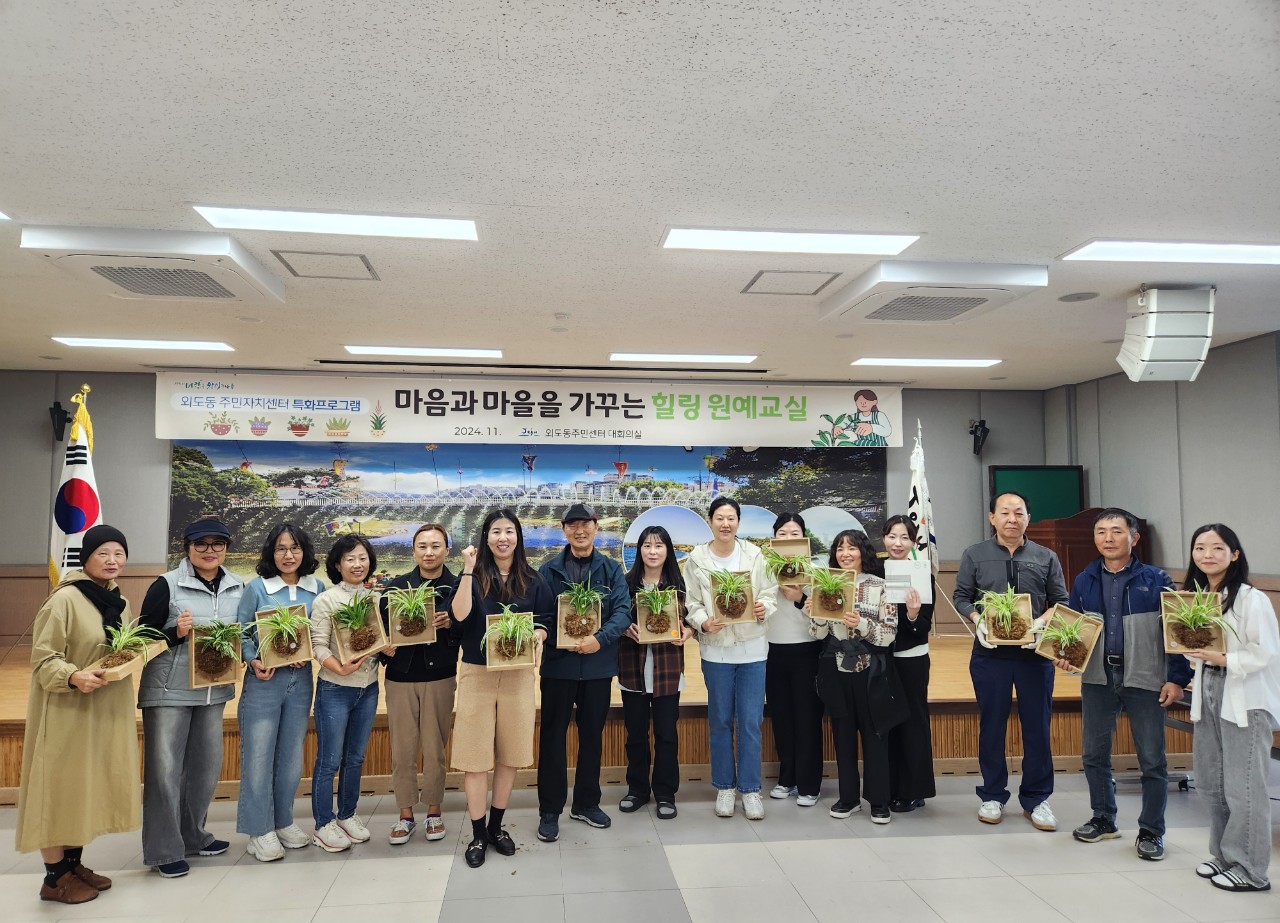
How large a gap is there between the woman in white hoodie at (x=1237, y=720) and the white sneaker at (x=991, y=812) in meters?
0.91

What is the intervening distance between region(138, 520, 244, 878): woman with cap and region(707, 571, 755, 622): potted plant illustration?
93.3 inches

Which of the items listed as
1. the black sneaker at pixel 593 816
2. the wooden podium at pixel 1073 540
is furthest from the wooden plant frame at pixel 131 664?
A: the wooden podium at pixel 1073 540

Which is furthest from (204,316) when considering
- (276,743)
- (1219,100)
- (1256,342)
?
(1256,342)

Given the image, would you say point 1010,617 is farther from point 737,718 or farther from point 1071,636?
point 737,718

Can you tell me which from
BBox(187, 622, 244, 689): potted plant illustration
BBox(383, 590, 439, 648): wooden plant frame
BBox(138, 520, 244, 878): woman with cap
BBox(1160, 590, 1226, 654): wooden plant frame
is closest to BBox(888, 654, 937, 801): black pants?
BBox(1160, 590, 1226, 654): wooden plant frame

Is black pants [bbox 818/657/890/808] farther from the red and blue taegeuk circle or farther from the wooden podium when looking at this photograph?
the red and blue taegeuk circle

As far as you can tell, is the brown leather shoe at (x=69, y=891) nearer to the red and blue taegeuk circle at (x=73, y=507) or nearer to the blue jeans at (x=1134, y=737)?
the red and blue taegeuk circle at (x=73, y=507)

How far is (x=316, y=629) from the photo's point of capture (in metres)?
3.93

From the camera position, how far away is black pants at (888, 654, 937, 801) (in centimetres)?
446

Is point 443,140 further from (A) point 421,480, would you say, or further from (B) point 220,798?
(A) point 421,480

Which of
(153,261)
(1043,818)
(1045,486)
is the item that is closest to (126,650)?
(153,261)

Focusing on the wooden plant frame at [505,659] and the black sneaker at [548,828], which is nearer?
the wooden plant frame at [505,659]

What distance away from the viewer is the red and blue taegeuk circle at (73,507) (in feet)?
18.7

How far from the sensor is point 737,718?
446 centimetres
